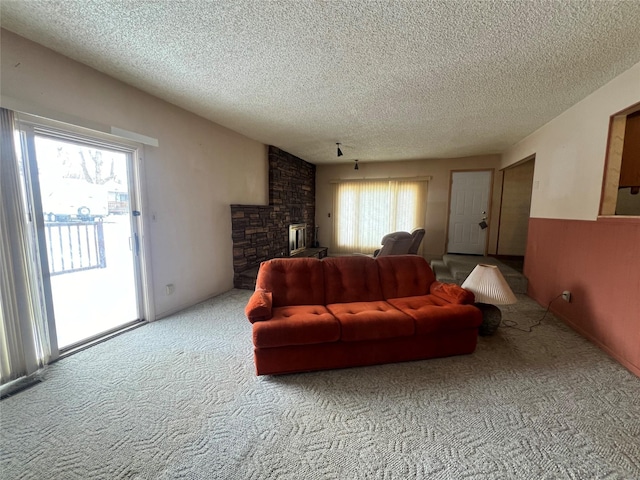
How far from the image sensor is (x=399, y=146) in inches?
187

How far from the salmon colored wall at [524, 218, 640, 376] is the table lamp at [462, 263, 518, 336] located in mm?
776

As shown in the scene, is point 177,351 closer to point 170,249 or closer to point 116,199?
point 170,249

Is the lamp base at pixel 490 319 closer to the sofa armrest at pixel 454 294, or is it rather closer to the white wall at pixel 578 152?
the sofa armrest at pixel 454 294

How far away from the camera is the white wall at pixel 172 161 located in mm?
1909

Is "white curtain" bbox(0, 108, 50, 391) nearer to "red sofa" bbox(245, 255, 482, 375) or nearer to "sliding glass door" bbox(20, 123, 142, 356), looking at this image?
"sliding glass door" bbox(20, 123, 142, 356)

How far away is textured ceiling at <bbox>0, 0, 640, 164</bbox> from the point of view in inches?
59.9

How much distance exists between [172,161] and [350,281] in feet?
8.16

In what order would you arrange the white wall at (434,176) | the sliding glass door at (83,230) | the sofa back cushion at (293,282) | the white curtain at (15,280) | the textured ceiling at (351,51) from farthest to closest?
the white wall at (434,176)
the sofa back cushion at (293,282)
the sliding glass door at (83,230)
the white curtain at (15,280)
the textured ceiling at (351,51)

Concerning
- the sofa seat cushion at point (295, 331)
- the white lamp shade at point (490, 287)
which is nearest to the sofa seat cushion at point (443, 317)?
the white lamp shade at point (490, 287)

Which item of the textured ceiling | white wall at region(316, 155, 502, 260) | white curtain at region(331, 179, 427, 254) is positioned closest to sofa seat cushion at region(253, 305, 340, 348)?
the textured ceiling

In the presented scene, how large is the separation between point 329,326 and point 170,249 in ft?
7.26

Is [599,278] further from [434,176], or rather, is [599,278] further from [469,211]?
[434,176]

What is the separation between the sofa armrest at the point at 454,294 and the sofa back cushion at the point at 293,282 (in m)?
1.17

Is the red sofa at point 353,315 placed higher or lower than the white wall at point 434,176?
lower
